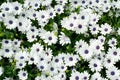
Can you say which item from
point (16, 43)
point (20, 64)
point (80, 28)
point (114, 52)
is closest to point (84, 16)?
point (80, 28)

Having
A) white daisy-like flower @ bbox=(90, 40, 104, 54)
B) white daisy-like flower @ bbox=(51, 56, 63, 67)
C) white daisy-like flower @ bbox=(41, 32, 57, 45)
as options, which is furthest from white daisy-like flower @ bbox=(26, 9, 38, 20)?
white daisy-like flower @ bbox=(90, 40, 104, 54)

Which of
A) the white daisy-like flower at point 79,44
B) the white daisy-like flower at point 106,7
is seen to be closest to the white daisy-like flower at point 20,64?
the white daisy-like flower at point 79,44

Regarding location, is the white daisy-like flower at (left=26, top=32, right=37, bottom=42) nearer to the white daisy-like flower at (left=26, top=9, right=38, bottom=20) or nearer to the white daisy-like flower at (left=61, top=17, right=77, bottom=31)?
the white daisy-like flower at (left=26, top=9, right=38, bottom=20)

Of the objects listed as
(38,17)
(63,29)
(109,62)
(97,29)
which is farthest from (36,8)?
(109,62)

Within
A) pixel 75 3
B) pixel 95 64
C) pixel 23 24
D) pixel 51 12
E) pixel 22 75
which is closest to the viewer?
pixel 22 75

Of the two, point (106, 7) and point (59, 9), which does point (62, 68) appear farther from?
point (106, 7)

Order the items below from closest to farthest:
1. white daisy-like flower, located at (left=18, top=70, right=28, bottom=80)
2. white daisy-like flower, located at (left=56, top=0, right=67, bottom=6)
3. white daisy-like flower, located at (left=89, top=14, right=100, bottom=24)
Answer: white daisy-like flower, located at (left=18, top=70, right=28, bottom=80), white daisy-like flower, located at (left=89, top=14, right=100, bottom=24), white daisy-like flower, located at (left=56, top=0, right=67, bottom=6)
